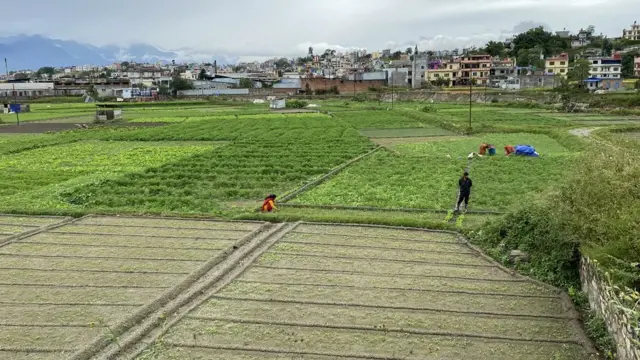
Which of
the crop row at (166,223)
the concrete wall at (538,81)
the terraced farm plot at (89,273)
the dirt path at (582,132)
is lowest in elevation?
the terraced farm plot at (89,273)

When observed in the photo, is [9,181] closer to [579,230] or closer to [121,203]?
[121,203]

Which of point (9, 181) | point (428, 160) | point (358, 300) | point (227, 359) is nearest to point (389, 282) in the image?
point (358, 300)

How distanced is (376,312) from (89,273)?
6797 mm

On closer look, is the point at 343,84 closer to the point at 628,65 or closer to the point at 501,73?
the point at 501,73

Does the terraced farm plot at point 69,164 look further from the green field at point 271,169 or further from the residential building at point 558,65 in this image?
the residential building at point 558,65

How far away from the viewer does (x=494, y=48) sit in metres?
152

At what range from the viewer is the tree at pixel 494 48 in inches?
5886

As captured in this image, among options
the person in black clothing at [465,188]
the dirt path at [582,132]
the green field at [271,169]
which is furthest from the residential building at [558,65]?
the person in black clothing at [465,188]

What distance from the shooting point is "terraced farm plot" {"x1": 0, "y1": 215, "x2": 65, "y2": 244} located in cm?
1600

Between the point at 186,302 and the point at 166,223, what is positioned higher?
the point at 166,223

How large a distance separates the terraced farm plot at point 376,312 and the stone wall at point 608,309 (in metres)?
0.56

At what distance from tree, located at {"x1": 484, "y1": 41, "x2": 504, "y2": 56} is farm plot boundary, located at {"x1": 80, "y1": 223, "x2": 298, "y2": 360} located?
14628cm

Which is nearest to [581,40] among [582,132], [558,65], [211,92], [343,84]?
[558,65]

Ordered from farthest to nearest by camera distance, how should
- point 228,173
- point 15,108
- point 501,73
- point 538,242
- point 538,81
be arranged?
point 501,73
point 538,81
point 15,108
point 228,173
point 538,242
